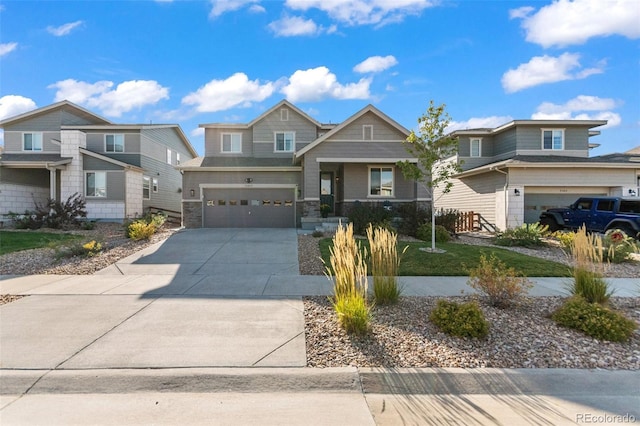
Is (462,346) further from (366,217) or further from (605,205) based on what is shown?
(605,205)

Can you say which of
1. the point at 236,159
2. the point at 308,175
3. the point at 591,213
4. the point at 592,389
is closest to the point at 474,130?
the point at 591,213

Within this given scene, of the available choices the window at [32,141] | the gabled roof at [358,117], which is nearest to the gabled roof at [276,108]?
the gabled roof at [358,117]

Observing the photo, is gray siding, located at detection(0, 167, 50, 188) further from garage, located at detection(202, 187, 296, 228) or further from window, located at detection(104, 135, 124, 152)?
garage, located at detection(202, 187, 296, 228)

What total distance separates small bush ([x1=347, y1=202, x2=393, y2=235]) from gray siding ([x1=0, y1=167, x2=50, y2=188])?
20272mm

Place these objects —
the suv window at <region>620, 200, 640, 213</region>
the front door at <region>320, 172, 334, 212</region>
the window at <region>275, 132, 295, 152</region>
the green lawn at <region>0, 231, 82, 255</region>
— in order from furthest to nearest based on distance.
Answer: the window at <region>275, 132, 295, 152</region> < the front door at <region>320, 172, 334, 212</region> < the suv window at <region>620, 200, 640, 213</region> < the green lawn at <region>0, 231, 82, 255</region>

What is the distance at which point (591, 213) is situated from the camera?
1466cm

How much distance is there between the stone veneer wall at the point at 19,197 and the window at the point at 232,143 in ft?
40.2

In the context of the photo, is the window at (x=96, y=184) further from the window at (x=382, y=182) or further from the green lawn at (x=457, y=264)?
the green lawn at (x=457, y=264)

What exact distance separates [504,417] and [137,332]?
4.54m

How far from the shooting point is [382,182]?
1777cm

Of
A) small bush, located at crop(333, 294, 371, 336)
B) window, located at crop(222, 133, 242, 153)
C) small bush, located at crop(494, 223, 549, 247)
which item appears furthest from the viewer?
window, located at crop(222, 133, 242, 153)

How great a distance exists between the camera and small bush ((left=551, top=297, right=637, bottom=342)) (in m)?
4.38

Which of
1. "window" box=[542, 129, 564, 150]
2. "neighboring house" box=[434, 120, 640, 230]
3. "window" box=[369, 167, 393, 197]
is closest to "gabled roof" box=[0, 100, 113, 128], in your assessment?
"window" box=[369, 167, 393, 197]

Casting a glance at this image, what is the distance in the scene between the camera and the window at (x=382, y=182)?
17734 millimetres
